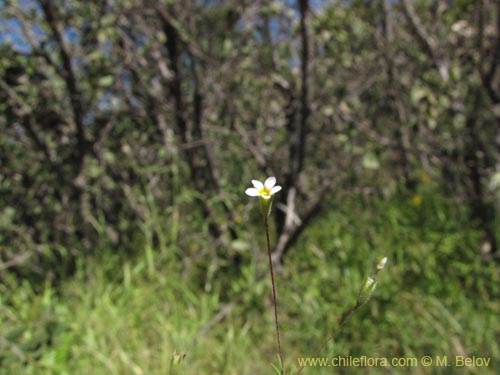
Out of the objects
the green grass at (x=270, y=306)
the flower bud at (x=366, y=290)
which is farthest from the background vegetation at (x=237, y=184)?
the flower bud at (x=366, y=290)

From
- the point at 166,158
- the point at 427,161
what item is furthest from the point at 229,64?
the point at 427,161

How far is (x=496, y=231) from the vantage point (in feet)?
8.31

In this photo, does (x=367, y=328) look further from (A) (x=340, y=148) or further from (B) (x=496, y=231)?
(A) (x=340, y=148)

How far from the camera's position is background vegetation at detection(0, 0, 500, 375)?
215cm

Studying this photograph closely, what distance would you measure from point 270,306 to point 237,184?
0.85 meters

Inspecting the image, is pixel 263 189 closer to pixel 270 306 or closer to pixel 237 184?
pixel 270 306

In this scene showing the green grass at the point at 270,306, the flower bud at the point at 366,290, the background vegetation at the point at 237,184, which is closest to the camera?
the flower bud at the point at 366,290

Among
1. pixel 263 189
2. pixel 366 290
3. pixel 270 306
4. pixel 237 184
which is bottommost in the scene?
pixel 270 306

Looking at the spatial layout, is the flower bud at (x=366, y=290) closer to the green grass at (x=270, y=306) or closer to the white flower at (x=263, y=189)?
the white flower at (x=263, y=189)

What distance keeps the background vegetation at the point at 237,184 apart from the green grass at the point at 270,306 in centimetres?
1

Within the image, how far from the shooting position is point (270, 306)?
239 centimetres

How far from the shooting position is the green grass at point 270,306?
2027 millimetres

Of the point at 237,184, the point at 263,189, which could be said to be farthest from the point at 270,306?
the point at 263,189

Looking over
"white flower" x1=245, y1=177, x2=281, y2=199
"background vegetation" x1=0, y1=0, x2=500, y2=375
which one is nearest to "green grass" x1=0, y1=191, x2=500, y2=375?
"background vegetation" x1=0, y1=0, x2=500, y2=375
